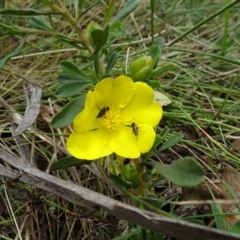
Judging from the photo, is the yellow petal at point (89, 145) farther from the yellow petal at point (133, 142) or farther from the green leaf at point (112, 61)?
the green leaf at point (112, 61)

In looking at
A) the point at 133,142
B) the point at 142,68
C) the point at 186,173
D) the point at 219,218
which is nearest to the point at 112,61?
the point at 142,68

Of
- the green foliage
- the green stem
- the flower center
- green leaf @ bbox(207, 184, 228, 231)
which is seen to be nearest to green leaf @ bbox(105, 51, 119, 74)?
the green foliage

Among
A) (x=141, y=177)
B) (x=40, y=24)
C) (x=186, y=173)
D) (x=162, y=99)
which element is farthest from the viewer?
(x=162, y=99)

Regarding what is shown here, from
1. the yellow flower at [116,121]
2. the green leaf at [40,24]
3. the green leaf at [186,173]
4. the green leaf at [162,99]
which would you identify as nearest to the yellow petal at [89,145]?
the yellow flower at [116,121]

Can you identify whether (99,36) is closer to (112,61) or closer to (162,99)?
(112,61)

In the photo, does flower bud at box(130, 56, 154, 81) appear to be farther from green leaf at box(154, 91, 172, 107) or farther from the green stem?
green leaf at box(154, 91, 172, 107)

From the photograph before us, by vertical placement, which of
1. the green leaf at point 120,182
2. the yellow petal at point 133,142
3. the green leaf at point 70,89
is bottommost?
the green leaf at point 120,182
